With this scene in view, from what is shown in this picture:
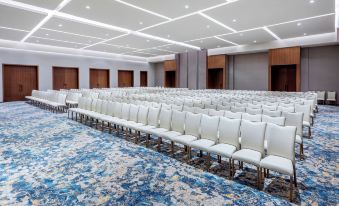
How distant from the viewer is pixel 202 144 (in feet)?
12.7

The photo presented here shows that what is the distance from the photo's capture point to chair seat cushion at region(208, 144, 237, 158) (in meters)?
3.43

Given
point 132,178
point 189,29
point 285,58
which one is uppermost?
point 189,29

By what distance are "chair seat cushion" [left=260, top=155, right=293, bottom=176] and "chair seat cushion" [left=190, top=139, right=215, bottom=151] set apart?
947 mm

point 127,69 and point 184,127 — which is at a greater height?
point 127,69

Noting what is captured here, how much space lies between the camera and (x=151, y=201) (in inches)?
111

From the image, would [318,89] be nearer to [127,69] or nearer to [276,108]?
[276,108]

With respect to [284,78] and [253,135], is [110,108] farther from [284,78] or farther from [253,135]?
[284,78]

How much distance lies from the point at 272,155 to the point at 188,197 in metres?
1.42

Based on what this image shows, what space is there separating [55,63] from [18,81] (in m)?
2.97

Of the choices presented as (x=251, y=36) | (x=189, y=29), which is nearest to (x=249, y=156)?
(x=189, y=29)

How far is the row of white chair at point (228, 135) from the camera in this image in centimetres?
316

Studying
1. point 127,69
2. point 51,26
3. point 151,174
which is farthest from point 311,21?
point 127,69

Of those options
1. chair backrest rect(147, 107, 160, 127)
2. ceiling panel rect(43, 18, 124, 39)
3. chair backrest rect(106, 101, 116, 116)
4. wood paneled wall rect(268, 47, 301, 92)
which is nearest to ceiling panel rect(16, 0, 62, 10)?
ceiling panel rect(43, 18, 124, 39)

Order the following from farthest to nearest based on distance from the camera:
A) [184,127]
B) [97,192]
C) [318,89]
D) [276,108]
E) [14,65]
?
[14,65]
[318,89]
[276,108]
[184,127]
[97,192]
